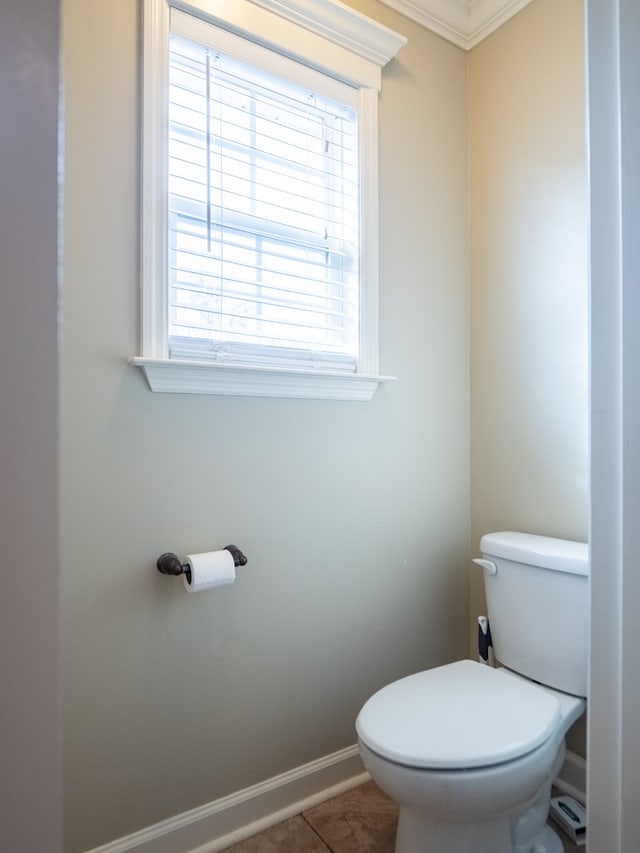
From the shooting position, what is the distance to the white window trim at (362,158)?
4.00 ft

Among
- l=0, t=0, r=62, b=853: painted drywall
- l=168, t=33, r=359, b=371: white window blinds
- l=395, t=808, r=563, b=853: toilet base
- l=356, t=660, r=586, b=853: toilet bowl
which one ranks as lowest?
l=395, t=808, r=563, b=853: toilet base

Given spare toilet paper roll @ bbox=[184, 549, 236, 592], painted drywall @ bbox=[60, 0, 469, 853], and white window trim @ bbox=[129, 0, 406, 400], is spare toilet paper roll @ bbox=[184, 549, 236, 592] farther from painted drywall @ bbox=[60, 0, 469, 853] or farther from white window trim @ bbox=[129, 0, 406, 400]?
white window trim @ bbox=[129, 0, 406, 400]

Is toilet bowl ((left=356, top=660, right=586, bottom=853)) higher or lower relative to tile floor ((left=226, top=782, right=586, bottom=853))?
higher

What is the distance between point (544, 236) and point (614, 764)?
1.56 m

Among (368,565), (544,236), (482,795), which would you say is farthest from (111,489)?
(544,236)

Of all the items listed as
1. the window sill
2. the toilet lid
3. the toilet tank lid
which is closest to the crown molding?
the window sill

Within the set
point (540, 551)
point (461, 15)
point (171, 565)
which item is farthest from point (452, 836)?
point (461, 15)

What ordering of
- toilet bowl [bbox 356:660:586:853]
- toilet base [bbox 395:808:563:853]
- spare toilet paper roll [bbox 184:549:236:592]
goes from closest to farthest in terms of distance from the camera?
toilet bowl [bbox 356:660:586:853]
toilet base [bbox 395:808:563:853]
spare toilet paper roll [bbox 184:549:236:592]

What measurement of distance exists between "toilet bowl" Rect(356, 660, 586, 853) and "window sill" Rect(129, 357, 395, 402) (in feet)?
2.72

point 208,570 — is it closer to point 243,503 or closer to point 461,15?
point 243,503

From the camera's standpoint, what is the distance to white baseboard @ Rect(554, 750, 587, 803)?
145cm

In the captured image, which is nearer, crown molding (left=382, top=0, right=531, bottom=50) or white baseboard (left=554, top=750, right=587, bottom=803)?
white baseboard (left=554, top=750, right=587, bottom=803)

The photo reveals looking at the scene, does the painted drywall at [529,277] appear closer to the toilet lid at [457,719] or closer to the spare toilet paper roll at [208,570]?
the toilet lid at [457,719]

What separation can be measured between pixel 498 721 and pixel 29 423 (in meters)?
1.16
